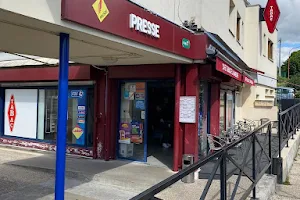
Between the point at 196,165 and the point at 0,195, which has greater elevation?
the point at 196,165

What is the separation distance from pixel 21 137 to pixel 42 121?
3.58 feet

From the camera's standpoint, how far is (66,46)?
12.9 feet

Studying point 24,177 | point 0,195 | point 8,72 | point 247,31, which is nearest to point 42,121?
point 8,72

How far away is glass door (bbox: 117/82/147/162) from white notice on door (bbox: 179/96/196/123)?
3.87 ft

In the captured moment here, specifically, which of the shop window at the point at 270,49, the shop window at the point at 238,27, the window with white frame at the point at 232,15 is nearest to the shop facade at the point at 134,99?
the window with white frame at the point at 232,15

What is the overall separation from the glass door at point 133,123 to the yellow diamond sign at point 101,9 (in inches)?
158

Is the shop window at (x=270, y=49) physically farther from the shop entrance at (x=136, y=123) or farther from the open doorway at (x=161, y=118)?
the shop entrance at (x=136, y=123)

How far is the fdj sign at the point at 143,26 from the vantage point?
482 centimetres

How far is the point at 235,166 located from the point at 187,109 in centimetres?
341

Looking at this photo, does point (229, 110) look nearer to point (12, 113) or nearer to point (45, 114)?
point (45, 114)

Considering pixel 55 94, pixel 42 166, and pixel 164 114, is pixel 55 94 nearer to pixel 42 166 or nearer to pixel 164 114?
pixel 42 166

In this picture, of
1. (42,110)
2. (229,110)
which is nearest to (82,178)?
(42,110)

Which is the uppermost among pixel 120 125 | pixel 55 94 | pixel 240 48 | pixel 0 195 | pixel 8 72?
pixel 240 48

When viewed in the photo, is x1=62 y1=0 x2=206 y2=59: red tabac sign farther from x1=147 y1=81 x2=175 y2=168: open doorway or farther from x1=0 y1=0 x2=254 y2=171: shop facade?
x1=147 y1=81 x2=175 y2=168: open doorway
